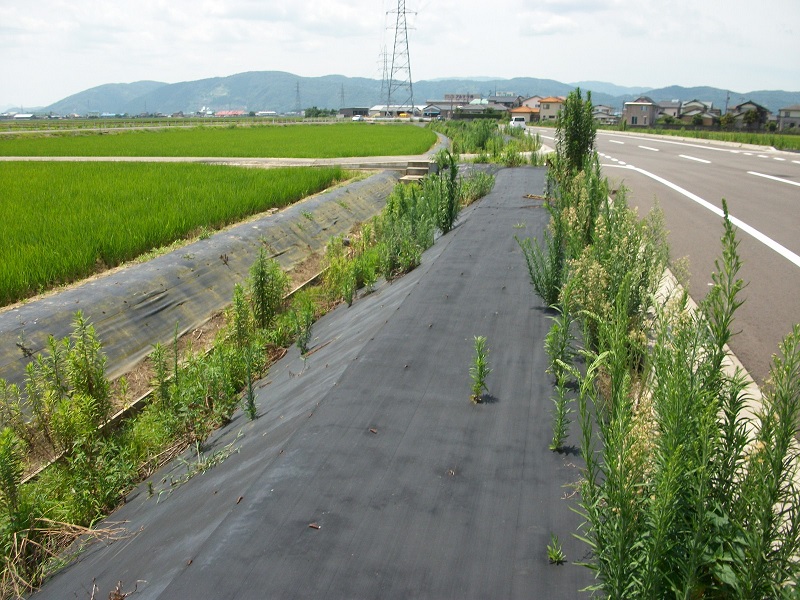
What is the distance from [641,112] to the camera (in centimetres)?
10888

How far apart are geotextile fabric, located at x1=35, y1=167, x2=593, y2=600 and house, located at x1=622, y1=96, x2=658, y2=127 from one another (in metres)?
115

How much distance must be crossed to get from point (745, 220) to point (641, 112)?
109 metres

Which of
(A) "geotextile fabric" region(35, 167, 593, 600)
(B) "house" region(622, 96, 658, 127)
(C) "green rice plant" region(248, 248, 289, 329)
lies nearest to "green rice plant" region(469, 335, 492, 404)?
(A) "geotextile fabric" region(35, 167, 593, 600)

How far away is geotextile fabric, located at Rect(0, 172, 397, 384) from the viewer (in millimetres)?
5775

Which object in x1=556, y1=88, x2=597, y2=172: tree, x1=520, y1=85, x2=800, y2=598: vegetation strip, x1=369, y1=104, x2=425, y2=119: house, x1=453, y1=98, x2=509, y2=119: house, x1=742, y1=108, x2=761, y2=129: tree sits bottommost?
x1=520, y1=85, x2=800, y2=598: vegetation strip

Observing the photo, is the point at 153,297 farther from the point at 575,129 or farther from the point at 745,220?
the point at 745,220

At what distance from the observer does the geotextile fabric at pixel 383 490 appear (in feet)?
7.69

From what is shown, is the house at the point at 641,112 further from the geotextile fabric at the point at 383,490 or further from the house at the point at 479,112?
the geotextile fabric at the point at 383,490

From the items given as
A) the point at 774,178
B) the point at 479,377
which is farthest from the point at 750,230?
the point at 774,178

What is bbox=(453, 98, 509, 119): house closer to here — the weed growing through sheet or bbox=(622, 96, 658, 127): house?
bbox=(622, 96, 658, 127): house

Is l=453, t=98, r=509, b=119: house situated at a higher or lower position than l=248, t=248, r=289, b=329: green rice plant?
higher

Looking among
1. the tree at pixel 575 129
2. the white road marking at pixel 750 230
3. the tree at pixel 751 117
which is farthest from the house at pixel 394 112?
the tree at pixel 575 129

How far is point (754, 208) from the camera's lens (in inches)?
471

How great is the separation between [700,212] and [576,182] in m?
5.51
